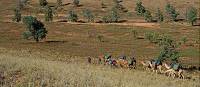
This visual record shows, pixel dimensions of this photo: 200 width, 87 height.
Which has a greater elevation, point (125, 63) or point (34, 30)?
point (125, 63)

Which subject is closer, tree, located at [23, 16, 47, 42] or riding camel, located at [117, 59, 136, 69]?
riding camel, located at [117, 59, 136, 69]

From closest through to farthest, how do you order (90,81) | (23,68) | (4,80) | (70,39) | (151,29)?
(4,80) → (90,81) → (23,68) → (70,39) → (151,29)

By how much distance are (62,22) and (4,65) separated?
166m

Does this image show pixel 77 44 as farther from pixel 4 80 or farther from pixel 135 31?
pixel 4 80

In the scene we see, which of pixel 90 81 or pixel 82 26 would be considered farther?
pixel 82 26

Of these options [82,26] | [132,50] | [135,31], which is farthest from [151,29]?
[132,50]

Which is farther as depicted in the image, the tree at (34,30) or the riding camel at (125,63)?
the tree at (34,30)

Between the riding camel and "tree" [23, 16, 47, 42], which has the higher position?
the riding camel

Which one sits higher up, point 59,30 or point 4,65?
point 4,65

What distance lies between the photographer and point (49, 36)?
504ft

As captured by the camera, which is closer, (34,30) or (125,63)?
(125,63)

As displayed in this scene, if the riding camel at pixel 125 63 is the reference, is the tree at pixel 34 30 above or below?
below

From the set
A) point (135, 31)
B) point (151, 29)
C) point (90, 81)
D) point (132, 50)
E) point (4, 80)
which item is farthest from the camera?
point (151, 29)

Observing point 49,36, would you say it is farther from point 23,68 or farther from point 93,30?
point 23,68
